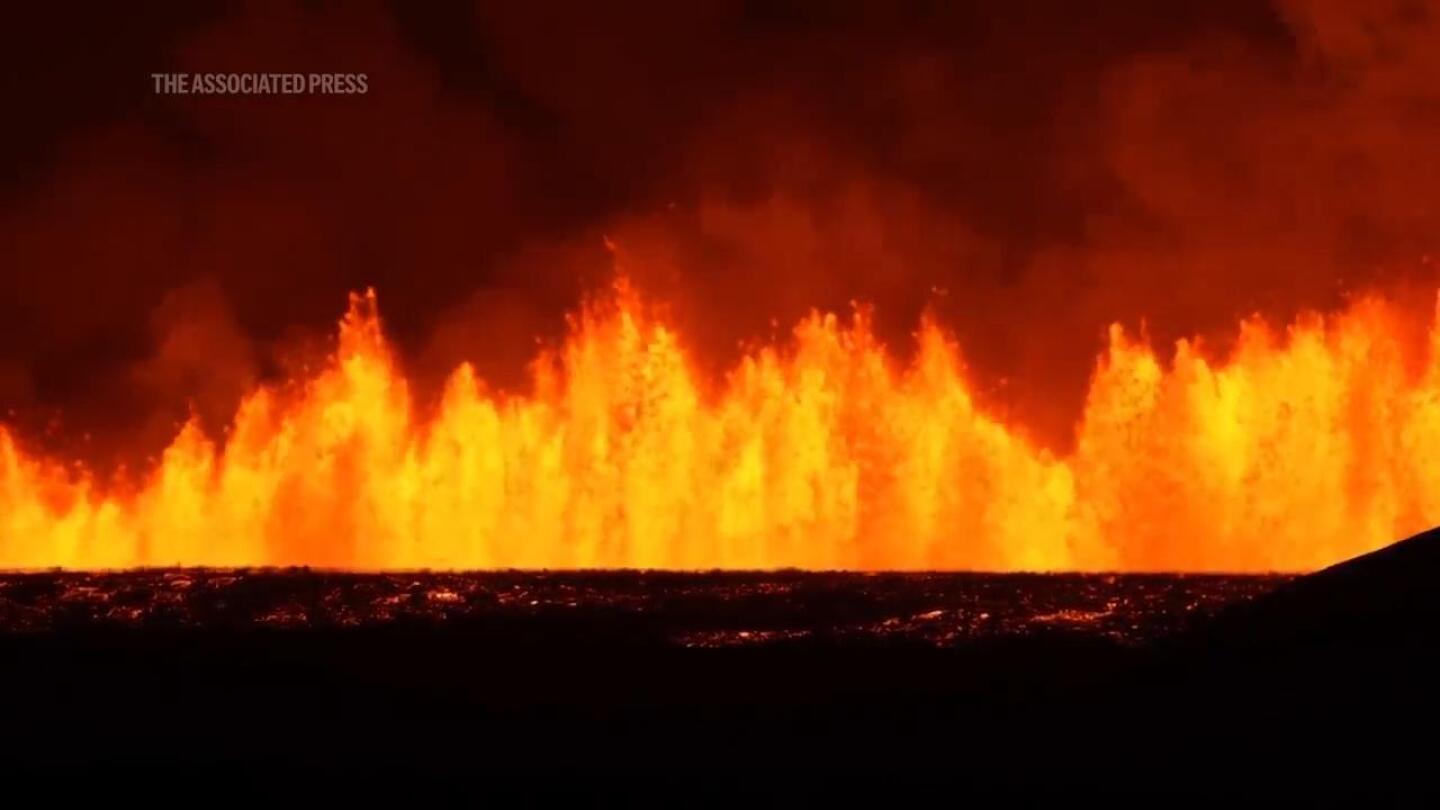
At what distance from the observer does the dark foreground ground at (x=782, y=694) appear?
22.8 metres

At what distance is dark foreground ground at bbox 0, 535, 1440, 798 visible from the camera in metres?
22.8

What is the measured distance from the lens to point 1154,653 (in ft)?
92.9

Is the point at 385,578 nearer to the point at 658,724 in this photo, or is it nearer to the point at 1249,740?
the point at 658,724

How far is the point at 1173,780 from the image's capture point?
23859mm

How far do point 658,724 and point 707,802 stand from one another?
29.3 feet

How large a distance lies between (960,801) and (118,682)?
3372cm

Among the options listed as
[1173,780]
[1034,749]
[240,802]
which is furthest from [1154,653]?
[240,802]

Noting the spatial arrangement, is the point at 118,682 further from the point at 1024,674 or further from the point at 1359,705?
the point at 1359,705

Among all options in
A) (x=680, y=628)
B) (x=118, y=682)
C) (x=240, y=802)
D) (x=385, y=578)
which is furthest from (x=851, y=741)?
(x=385, y=578)

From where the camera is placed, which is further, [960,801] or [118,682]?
[118,682]

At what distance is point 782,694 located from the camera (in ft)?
139

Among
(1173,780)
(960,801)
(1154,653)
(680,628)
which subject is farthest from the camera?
(680,628)

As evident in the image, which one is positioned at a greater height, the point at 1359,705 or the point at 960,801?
the point at 1359,705

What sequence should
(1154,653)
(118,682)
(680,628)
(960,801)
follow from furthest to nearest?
1. (680,628)
2. (118,682)
3. (1154,653)
4. (960,801)
